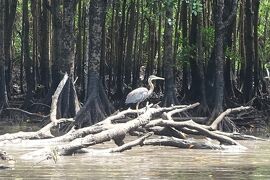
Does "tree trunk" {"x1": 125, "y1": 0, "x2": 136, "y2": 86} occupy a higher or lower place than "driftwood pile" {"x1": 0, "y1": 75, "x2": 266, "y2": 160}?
higher

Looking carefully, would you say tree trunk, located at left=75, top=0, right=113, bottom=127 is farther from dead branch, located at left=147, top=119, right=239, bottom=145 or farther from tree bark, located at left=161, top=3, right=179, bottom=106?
dead branch, located at left=147, top=119, right=239, bottom=145

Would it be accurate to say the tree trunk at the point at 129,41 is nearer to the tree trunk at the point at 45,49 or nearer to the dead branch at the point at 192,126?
the tree trunk at the point at 45,49

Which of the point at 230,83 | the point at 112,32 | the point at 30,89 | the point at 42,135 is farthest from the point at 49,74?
the point at 42,135

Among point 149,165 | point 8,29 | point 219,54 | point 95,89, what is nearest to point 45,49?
point 8,29

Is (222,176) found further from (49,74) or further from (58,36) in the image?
(49,74)

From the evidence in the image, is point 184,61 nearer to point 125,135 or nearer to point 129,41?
point 129,41

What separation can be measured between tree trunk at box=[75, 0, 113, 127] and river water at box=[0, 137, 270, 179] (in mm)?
3722

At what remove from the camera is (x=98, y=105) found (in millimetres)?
16953

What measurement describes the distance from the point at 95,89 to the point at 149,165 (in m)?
7.03

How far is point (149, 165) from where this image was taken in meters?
10.5

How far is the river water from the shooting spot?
371 inches

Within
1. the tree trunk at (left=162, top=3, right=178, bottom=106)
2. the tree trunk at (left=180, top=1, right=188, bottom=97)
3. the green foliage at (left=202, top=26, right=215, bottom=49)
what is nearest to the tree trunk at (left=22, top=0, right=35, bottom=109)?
the tree trunk at (left=162, top=3, right=178, bottom=106)

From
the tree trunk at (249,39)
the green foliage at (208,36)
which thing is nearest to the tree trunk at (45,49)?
the green foliage at (208,36)

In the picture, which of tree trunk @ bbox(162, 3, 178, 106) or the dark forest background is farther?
tree trunk @ bbox(162, 3, 178, 106)
